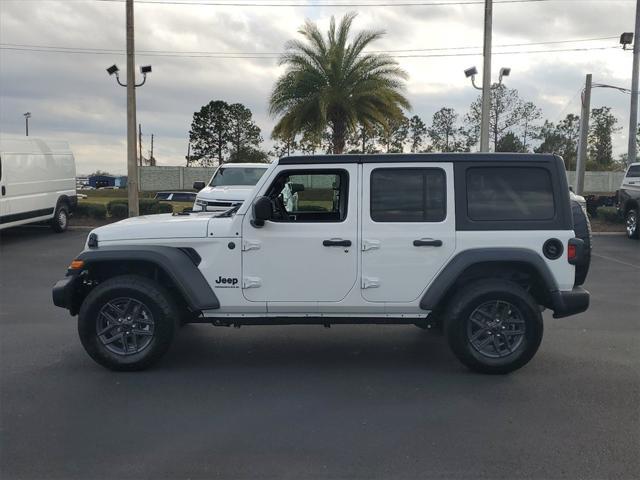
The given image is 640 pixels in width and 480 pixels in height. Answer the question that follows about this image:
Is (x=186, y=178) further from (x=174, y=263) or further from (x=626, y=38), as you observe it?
(x=174, y=263)

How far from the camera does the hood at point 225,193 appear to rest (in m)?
13.2

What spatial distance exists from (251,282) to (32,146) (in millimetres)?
11608

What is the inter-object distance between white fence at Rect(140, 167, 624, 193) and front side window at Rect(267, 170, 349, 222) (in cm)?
3627

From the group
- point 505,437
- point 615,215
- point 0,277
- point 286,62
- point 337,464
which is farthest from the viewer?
point 286,62

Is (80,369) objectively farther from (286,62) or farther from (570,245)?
(286,62)

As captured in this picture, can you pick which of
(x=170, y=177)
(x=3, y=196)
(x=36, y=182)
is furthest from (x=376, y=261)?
(x=170, y=177)

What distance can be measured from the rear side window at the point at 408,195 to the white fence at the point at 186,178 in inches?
1469

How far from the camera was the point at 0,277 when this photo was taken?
10438 millimetres

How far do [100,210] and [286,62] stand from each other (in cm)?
955

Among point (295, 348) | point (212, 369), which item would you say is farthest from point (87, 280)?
point (295, 348)

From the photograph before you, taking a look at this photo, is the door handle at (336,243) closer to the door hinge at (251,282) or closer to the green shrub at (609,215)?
the door hinge at (251,282)

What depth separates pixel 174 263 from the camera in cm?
530

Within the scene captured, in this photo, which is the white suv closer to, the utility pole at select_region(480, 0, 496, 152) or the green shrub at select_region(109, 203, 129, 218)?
the green shrub at select_region(109, 203, 129, 218)

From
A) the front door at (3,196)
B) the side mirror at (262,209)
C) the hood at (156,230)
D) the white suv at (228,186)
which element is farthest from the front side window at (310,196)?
the front door at (3,196)
